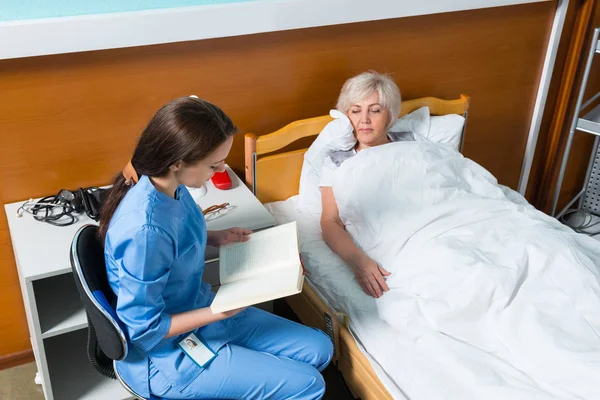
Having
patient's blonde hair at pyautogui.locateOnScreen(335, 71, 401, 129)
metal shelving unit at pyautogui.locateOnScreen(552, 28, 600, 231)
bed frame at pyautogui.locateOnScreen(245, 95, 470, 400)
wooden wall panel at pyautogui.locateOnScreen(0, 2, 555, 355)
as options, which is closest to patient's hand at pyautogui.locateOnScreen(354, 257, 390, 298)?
bed frame at pyautogui.locateOnScreen(245, 95, 470, 400)

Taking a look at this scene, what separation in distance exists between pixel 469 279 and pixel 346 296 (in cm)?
35

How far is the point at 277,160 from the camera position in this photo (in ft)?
7.34

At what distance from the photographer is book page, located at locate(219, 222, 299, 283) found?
1598 mm

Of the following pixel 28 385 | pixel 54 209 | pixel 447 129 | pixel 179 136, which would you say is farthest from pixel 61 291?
pixel 447 129

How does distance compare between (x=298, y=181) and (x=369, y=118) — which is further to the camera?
(x=298, y=181)

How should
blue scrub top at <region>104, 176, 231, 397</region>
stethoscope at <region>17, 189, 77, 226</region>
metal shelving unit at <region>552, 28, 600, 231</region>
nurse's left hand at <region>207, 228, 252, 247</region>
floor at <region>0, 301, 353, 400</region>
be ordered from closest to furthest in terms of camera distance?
blue scrub top at <region>104, 176, 231, 397</region>
nurse's left hand at <region>207, 228, 252, 247</region>
stethoscope at <region>17, 189, 77, 226</region>
floor at <region>0, 301, 353, 400</region>
metal shelving unit at <region>552, 28, 600, 231</region>

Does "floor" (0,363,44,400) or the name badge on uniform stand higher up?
the name badge on uniform

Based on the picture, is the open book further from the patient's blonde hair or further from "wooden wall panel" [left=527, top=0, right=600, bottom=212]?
"wooden wall panel" [left=527, top=0, right=600, bottom=212]

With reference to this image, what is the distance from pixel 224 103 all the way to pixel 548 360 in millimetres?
1272

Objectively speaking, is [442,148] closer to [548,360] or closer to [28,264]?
[548,360]

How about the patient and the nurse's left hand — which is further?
the patient

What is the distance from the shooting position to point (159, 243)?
142 centimetres

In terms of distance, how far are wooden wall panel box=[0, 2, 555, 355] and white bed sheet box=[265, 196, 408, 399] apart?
0.37m

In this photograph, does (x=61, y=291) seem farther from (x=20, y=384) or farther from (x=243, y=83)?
(x=243, y=83)
